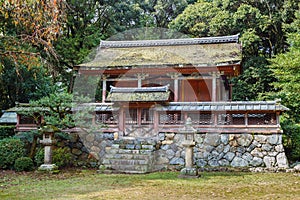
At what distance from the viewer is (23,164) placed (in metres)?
10.8

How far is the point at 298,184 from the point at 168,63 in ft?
28.2

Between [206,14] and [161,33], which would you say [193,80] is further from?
[161,33]

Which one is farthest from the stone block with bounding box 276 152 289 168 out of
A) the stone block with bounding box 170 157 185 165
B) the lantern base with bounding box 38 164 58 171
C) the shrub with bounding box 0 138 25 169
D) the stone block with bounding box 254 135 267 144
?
the shrub with bounding box 0 138 25 169

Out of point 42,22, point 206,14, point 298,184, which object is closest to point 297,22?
point 206,14

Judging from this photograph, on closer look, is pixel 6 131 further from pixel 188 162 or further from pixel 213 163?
pixel 213 163

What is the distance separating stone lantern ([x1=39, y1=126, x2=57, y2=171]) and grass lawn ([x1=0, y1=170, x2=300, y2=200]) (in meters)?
0.35

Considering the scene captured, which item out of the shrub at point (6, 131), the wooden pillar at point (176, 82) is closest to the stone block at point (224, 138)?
the wooden pillar at point (176, 82)

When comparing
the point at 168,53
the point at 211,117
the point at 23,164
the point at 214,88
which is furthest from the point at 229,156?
the point at 168,53

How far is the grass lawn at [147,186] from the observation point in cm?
696

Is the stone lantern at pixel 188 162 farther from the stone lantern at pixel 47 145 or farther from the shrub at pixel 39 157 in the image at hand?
the shrub at pixel 39 157

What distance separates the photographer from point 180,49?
61.2 ft

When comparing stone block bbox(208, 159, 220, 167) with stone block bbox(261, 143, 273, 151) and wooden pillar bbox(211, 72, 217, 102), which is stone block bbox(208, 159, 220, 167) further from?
wooden pillar bbox(211, 72, 217, 102)

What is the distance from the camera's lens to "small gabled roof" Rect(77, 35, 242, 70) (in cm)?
1568

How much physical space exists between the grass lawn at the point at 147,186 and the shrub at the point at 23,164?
0.37 meters
